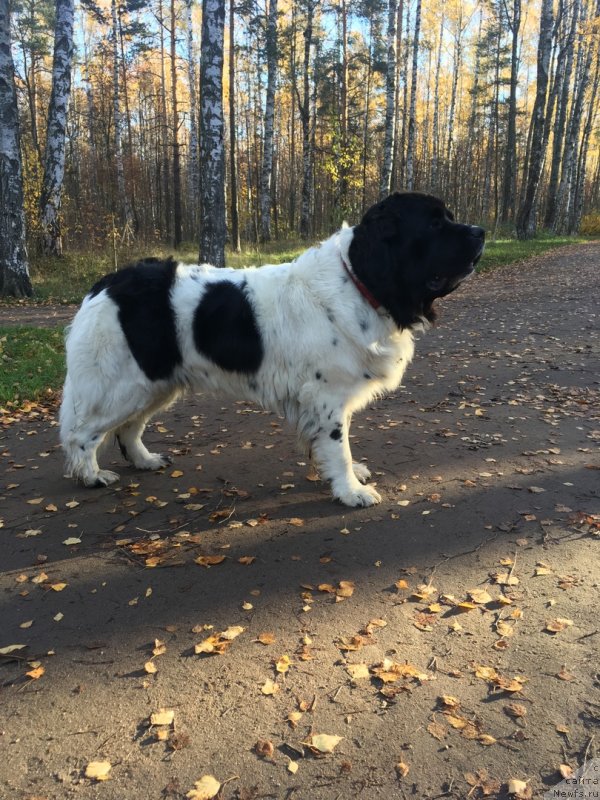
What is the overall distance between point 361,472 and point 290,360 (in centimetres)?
112

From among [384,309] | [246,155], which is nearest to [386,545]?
[384,309]

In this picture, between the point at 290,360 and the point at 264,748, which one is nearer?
the point at 264,748

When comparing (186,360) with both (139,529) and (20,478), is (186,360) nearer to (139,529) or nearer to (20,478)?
(139,529)

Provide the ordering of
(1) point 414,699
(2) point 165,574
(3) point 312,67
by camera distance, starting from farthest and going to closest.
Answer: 1. (3) point 312,67
2. (2) point 165,574
3. (1) point 414,699

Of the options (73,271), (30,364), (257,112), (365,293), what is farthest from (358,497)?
(257,112)

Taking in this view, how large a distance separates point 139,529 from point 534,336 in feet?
25.5

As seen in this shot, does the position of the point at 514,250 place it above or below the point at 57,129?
below

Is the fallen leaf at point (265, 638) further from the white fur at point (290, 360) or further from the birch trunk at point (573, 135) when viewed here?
the birch trunk at point (573, 135)

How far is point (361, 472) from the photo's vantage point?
450 cm

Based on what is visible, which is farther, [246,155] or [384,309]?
[246,155]

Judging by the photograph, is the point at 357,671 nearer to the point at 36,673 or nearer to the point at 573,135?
the point at 36,673

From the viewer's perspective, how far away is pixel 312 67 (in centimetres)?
3175

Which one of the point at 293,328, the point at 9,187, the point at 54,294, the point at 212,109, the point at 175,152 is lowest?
the point at 54,294

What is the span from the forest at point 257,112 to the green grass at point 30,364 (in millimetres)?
4572
